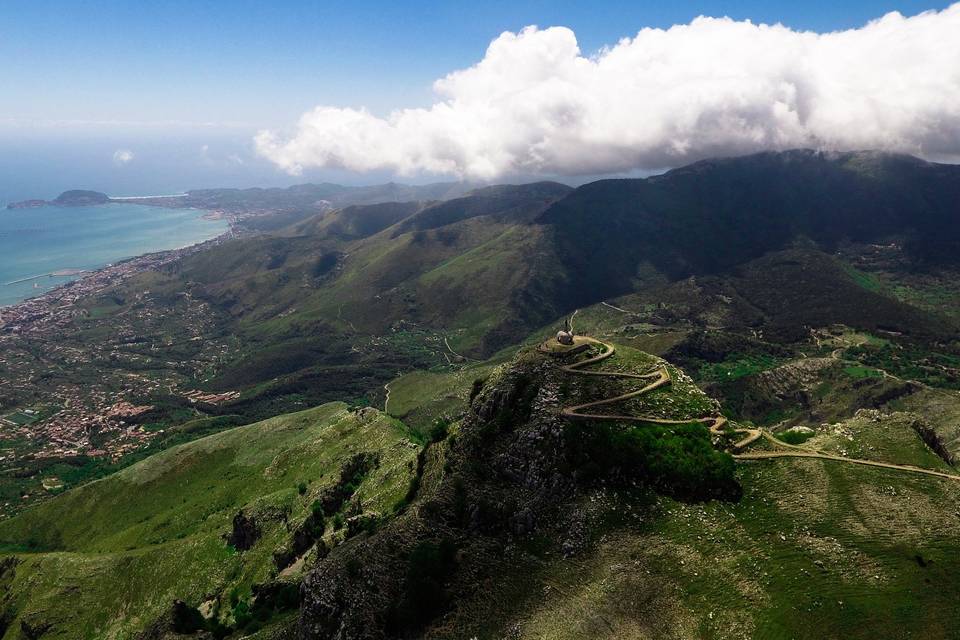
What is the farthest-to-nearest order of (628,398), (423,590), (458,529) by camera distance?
(628,398)
(458,529)
(423,590)

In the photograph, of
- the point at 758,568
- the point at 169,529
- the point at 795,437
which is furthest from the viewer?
the point at 169,529

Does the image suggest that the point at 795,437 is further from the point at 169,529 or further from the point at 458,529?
the point at 169,529

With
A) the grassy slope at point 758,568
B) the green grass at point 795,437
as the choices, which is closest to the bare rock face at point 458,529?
the grassy slope at point 758,568

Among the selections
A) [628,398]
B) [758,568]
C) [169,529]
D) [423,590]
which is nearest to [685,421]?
[628,398]

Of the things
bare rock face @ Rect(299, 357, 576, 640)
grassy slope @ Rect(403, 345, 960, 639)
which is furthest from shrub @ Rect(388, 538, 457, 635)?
grassy slope @ Rect(403, 345, 960, 639)

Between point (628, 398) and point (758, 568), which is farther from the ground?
point (628, 398)

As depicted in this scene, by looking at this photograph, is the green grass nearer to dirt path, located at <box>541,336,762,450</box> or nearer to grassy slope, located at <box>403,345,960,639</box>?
dirt path, located at <box>541,336,762,450</box>

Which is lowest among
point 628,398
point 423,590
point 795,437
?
point 423,590

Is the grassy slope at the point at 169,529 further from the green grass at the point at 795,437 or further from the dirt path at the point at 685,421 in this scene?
the green grass at the point at 795,437

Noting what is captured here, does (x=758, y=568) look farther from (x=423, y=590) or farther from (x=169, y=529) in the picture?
(x=169, y=529)

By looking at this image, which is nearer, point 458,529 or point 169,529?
point 458,529
